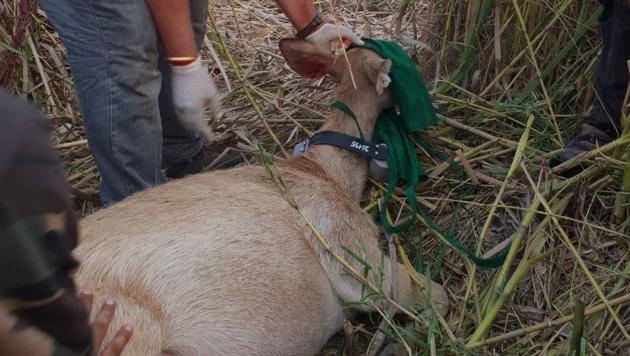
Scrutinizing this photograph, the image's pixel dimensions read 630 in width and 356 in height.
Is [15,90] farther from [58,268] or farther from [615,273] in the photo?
[58,268]

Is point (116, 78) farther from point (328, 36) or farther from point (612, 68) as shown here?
point (612, 68)

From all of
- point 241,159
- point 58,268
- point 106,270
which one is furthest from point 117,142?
point 58,268

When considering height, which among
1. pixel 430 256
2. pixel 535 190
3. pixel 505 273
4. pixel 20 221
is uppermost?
pixel 20 221

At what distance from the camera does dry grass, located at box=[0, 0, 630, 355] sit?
3141mm

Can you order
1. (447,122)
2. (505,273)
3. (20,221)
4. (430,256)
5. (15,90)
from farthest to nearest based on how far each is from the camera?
(15,90)
(447,122)
(430,256)
(505,273)
(20,221)

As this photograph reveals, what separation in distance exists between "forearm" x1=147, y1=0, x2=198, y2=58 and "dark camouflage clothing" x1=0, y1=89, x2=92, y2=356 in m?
2.19

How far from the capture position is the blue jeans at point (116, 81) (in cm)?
326

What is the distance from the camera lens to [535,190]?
327 cm

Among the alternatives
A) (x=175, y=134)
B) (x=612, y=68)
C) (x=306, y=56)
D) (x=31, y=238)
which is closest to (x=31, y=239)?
(x=31, y=238)

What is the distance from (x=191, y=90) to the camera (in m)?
3.49

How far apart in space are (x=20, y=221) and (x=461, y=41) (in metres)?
3.65

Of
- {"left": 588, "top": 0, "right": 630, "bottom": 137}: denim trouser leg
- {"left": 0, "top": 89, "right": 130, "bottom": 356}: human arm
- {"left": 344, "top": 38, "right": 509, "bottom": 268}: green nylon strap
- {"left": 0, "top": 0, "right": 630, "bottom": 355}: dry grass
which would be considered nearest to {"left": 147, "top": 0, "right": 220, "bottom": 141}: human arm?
{"left": 0, "top": 0, "right": 630, "bottom": 355}: dry grass

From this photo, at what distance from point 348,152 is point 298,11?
2.32ft

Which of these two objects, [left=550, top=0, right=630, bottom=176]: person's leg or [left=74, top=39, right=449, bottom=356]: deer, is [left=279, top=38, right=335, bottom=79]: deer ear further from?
[left=550, top=0, right=630, bottom=176]: person's leg
